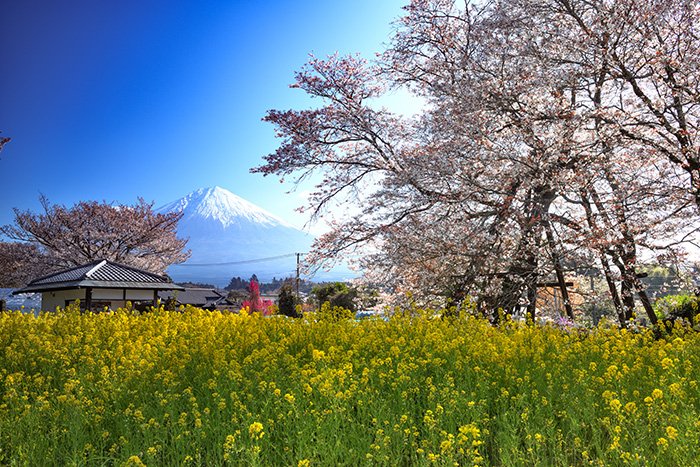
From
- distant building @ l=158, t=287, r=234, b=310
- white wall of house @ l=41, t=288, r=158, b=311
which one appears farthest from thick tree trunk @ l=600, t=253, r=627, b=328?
distant building @ l=158, t=287, r=234, b=310

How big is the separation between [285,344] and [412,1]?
27.3 ft

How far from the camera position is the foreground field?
3.57 meters

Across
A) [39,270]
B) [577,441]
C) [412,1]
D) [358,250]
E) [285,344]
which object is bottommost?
[577,441]

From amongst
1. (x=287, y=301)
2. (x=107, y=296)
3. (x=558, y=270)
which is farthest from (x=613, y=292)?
(x=287, y=301)

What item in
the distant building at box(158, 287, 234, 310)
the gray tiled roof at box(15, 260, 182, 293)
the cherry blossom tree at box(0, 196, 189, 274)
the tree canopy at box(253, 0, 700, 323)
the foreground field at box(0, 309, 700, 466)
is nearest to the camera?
the foreground field at box(0, 309, 700, 466)

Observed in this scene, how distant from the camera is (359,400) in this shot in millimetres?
4168

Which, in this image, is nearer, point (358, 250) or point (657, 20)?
point (657, 20)

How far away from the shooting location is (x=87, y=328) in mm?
8266

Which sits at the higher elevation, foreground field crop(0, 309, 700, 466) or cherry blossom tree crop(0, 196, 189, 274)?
cherry blossom tree crop(0, 196, 189, 274)

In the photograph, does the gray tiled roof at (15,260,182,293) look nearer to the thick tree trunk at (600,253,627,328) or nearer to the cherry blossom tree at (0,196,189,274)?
the cherry blossom tree at (0,196,189,274)

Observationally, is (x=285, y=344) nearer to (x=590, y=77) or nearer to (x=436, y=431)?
(x=436, y=431)

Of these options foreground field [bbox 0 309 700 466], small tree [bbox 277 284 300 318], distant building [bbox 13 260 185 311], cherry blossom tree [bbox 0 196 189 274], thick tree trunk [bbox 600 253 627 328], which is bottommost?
foreground field [bbox 0 309 700 466]

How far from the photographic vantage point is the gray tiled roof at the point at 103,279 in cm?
1856

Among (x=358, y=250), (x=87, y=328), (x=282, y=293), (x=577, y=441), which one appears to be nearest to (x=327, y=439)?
(x=577, y=441)
